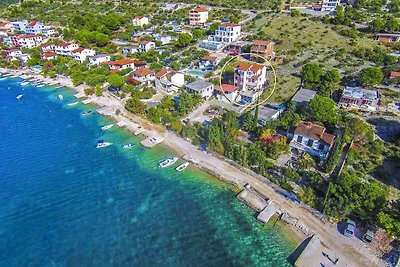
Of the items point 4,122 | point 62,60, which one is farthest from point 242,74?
point 62,60

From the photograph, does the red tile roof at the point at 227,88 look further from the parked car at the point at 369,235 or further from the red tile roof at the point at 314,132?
the parked car at the point at 369,235

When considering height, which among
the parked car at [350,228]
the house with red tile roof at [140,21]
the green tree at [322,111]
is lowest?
the parked car at [350,228]

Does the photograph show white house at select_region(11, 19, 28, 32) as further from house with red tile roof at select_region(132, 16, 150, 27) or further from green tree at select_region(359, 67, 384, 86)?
green tree at select_region(359, 67, 384, 86)

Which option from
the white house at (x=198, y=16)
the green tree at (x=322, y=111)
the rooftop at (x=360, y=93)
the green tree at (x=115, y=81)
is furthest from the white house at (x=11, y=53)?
the rooftop at (x=360, y=93)

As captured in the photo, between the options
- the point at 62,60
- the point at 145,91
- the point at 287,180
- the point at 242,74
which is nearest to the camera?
the point at 287,180

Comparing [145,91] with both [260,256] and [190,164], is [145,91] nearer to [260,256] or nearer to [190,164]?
[190,164]

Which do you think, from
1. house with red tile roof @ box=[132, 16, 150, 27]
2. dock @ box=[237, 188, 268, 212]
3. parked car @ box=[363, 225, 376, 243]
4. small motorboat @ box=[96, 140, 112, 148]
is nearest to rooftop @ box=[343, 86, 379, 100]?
parked car @ box=[363, 225, 376, 243]

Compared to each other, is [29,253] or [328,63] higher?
[328,63]
